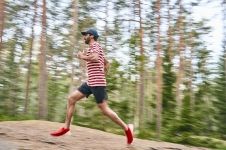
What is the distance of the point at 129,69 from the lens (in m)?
20.8

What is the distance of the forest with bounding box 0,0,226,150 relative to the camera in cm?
1689

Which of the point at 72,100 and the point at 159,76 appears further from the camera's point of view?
the point at 159,76

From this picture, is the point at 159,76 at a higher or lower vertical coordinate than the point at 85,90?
higher

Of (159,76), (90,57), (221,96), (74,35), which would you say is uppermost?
(74,35)

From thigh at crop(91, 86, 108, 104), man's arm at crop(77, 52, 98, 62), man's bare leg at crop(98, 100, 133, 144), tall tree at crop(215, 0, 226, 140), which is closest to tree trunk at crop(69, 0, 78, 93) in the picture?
tall tree at crop(215, 0, 226, 140)

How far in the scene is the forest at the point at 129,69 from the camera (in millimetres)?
16891

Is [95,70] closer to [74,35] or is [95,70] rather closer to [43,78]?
[43,78]

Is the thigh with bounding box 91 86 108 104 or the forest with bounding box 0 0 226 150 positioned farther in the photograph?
the forest with bounding box 0 0 226 150

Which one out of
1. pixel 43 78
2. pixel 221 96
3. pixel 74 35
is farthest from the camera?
pixel 221 96

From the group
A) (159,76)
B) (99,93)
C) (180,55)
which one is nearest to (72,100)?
(99,93)

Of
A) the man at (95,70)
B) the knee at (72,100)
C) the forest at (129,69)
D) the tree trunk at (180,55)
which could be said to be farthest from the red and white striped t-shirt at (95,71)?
the tree trunk at (180,55)

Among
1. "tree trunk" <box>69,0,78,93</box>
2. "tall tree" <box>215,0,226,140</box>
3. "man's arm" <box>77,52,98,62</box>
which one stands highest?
"tree trunk" <box>69,0,78,93</box>

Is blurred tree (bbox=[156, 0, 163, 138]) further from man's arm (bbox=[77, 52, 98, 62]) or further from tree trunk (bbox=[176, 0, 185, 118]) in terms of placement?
man's arm (bbox=[77, 52, 98, 62])

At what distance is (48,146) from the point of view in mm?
5457
